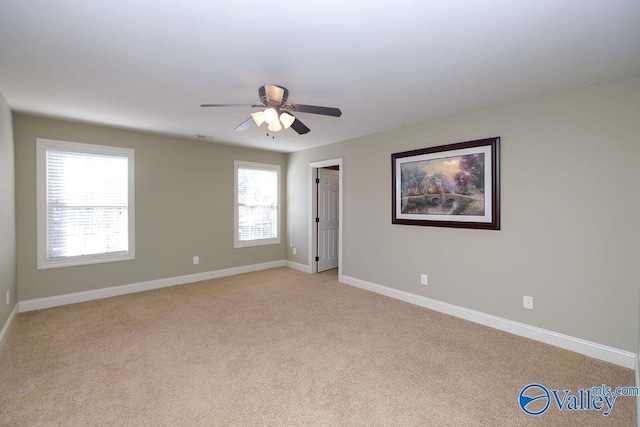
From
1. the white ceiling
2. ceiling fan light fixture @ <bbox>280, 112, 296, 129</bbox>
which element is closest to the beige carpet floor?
ceiling fan light fixture @ <bbox>280, 112, 296, 129</bbox>

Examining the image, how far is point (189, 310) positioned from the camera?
3744mm

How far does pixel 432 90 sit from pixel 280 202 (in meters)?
3.96

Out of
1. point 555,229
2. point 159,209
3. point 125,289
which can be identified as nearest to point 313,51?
point 555,229

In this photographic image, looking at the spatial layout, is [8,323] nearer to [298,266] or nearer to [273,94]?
[273,94]

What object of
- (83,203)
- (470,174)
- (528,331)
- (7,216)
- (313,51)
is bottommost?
(528,331)

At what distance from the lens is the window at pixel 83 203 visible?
12.4 ft

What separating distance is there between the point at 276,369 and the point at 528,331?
2541 mm

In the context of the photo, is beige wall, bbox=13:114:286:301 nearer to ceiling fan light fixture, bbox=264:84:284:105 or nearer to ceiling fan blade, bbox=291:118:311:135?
ceiling fan blade, bbox=291:118:311:135

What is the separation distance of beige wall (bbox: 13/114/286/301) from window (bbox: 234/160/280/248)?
0.45ft

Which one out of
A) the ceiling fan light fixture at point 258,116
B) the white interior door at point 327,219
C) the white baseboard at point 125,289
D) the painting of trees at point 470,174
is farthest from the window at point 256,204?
the painting of trees at point 470,174

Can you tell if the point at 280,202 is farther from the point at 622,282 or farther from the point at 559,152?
the point at 622,282

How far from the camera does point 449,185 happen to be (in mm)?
3576

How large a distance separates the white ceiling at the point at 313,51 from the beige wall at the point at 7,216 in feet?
1.07

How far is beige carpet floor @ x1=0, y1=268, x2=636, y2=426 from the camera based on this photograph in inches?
75.5
